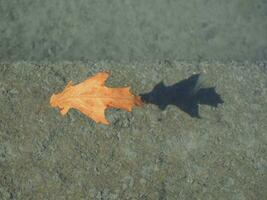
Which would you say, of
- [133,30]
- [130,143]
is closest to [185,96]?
[130,143]

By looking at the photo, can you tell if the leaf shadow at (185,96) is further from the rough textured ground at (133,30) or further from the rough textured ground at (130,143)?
the rough textured ground at (133,30)

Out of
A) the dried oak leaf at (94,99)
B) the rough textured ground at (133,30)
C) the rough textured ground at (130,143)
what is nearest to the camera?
the rough textured ground at (130,143)

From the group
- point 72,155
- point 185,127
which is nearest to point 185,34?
point 185,127

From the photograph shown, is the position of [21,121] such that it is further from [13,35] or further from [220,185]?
[220,185]

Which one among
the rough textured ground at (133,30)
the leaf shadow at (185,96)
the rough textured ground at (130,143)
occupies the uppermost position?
the rough textured ground at (133,30)

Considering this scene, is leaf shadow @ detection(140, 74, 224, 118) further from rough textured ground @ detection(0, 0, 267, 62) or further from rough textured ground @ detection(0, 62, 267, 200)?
rough textured ground @ detection(0, 0, 267, 62)

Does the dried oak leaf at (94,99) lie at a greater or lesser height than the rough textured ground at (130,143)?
greater

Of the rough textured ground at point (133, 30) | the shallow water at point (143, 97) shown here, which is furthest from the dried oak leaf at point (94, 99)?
the rough textured ground at point (133, 30)

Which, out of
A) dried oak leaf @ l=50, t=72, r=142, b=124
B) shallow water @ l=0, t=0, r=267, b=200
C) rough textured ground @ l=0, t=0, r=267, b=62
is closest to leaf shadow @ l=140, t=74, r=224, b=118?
shallow water @ l=0, t=0, r=267, b=200
